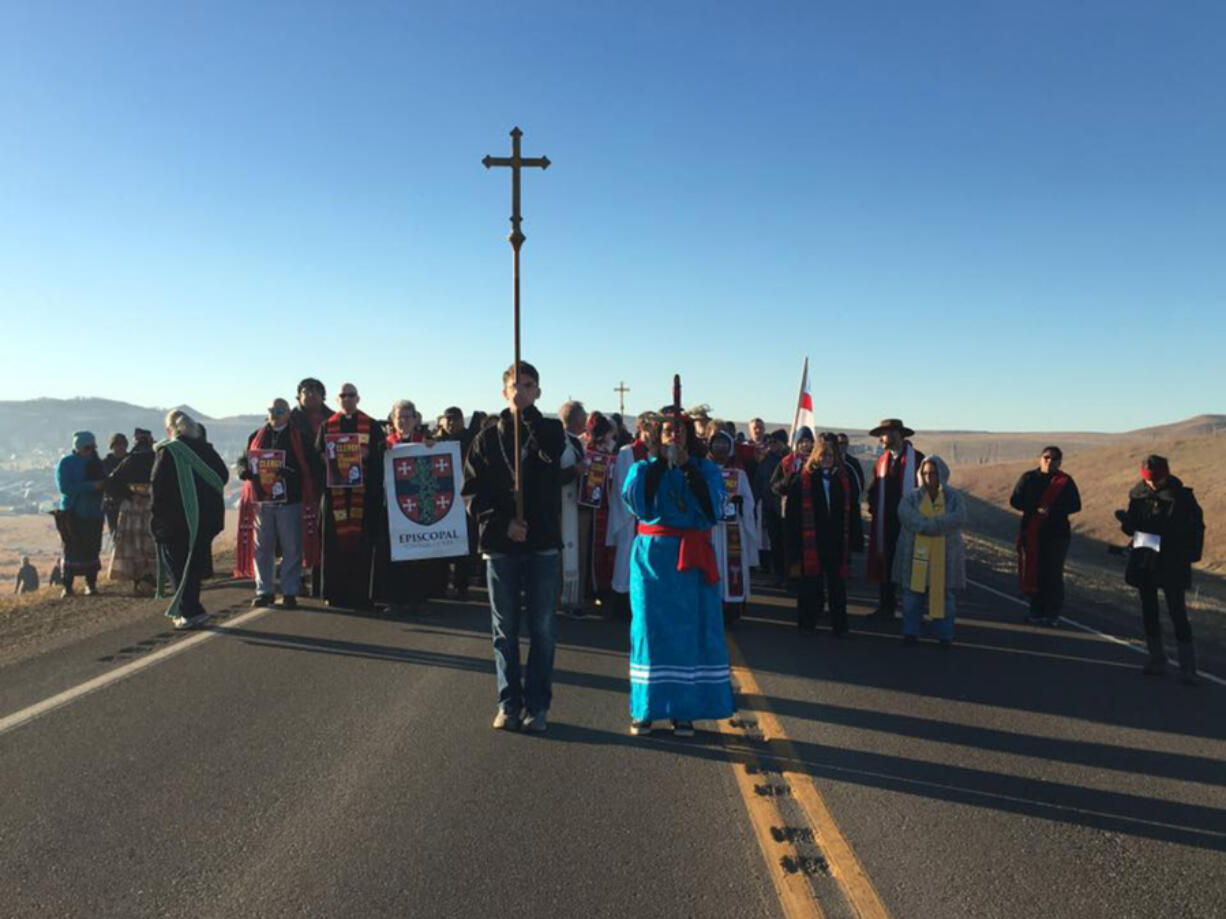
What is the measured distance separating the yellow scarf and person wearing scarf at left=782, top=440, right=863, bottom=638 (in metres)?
0.67

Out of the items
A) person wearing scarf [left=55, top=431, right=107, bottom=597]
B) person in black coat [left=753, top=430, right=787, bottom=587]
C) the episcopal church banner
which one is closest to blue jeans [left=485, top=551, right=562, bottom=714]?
the episcopal church banner

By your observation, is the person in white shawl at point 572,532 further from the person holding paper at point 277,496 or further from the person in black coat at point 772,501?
the person in black coat at point 772,501

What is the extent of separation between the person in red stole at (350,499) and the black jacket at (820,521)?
4.18 metres

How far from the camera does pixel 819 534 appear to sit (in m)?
9.41

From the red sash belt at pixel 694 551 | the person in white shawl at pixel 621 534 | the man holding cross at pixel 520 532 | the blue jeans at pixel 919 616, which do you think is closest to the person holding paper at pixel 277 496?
the person in white shawl at pixel 621 534

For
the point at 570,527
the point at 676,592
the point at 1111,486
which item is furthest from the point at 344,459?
the point at 1111,486

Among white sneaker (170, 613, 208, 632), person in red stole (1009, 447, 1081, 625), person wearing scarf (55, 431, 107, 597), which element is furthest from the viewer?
person wearing scarf (55, 431, 107, 597)

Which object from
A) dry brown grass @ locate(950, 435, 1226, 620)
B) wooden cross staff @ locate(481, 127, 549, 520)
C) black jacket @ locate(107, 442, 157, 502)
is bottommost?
dry brown grass @ locate(950, 435, 1226, 620)

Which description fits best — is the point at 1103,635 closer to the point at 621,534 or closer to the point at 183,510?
the point at 621,534

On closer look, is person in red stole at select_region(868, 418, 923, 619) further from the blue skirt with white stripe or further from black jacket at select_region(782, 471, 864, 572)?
the blue skirt with white stripe

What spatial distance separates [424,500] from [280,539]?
5.69ft

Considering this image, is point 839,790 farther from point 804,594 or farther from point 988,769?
point 804,594

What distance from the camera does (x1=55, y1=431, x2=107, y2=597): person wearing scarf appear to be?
11.5 metres

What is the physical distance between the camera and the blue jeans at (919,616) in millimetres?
8609
